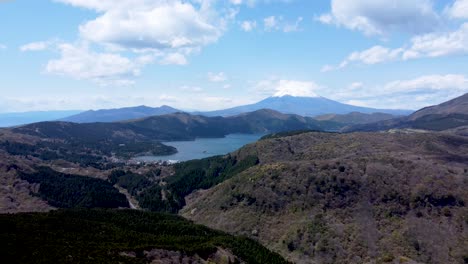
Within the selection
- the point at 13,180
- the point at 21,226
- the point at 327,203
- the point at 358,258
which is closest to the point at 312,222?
the point at 327,203

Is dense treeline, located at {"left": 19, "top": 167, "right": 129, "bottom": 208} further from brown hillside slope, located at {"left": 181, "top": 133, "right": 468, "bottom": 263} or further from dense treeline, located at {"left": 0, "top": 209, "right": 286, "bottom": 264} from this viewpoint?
dense treeline, located at {"left": 0, "top": 209, "right": 286, "bottom": 264}

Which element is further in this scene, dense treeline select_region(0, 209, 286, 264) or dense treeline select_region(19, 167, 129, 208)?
dense treeline select_region(19, 167, 129, 208)

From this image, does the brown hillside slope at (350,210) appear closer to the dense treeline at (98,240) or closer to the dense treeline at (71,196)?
the dense treeline at (98,240)

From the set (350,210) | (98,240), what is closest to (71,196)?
(98,240)

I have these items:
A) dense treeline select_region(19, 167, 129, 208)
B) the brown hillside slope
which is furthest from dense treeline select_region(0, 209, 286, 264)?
dense treeline select_region(19, 167, 129, 208)

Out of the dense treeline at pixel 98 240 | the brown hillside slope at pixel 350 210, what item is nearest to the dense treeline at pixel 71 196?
the brown hillside slope at pixel 350 210

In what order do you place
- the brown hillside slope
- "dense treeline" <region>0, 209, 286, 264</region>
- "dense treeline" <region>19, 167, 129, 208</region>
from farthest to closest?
"dense treeline" <region>19, 167, 129, 208</region> < the brown hillside slope < "dense treeline" <region>0, 209, 286, 264</region>

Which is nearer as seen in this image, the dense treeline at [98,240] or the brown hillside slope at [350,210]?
the dense treeline at [98,240]
